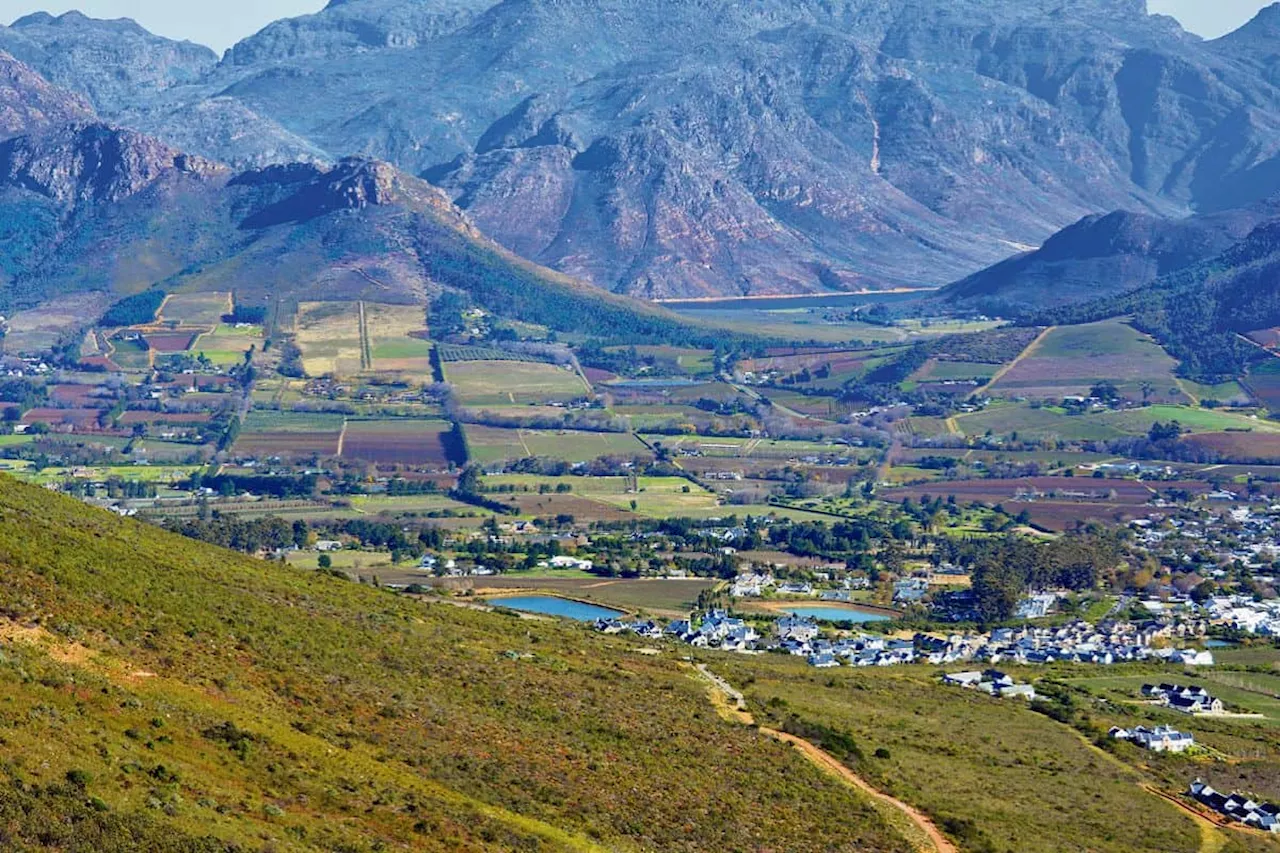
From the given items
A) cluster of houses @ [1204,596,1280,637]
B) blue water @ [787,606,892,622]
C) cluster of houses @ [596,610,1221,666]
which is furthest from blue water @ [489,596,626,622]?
cluster of houses @ [1204,596,1280,637]

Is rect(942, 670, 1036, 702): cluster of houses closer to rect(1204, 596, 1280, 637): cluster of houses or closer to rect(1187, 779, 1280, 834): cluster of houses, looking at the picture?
rect(1187, 779, 1280, 834): cluster of houses

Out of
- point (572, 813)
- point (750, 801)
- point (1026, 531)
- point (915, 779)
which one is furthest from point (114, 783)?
point (1026, 531)

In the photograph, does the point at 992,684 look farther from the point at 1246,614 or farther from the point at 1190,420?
the point at 1190,420

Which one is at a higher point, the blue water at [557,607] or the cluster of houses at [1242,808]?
the cluster of houses at [1242,808]

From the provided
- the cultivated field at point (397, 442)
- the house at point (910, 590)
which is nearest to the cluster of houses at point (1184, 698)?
the house at point (910, 590)

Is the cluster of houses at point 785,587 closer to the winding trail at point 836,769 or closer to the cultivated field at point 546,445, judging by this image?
the winding trail at point 836,769

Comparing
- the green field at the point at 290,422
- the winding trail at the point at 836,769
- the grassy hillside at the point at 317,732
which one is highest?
the grassy hillside at the point at 317,732
